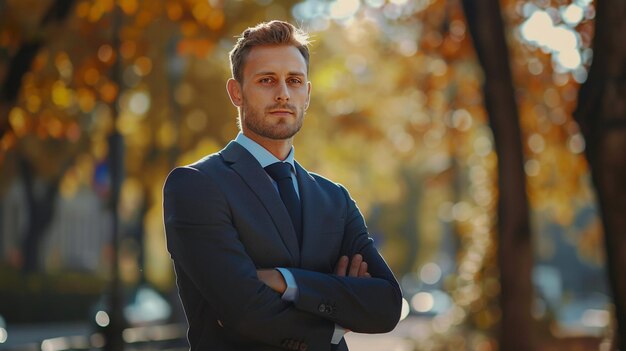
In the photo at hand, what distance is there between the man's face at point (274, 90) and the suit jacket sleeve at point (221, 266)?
0.29m

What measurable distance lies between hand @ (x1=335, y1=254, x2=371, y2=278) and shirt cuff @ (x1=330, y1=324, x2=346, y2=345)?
0.20 meters

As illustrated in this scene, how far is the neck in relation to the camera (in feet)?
14.0

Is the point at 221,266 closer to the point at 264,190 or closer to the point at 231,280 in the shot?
the point at 231,280

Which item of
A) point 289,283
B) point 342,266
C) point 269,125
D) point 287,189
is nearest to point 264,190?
point 287,189

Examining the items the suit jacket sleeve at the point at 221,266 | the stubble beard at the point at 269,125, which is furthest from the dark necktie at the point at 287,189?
the suit jacket sleeve at the point at 221,266

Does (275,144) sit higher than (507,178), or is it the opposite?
(275,144)

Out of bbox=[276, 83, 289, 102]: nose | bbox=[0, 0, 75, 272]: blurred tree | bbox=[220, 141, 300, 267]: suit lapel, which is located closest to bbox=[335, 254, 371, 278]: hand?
bbox=[220, 141, 300, 267]: suit lapel

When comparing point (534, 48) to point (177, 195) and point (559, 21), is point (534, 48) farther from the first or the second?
point (177, 195)

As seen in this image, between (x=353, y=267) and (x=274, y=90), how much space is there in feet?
2.44

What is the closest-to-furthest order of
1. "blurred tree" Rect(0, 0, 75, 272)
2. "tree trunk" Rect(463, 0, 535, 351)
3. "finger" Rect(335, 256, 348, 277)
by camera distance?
"finger" Rect(335, 256, 348, 277) < "tree trunk" Rect(463, 0, 535, 351) < "blurred tree" Rect(0, 0, 75, 272)

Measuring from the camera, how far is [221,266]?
4.04 metres

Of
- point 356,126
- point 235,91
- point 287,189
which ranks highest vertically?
point 235,91

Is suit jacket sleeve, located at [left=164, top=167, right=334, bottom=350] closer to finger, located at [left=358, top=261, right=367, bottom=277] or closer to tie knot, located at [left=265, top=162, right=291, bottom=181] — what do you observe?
tie knot, located at [left=265, top=162, right=291, bottom=181]

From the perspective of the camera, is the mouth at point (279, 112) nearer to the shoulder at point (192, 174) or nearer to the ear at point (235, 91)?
the ear at point (235, 91)
